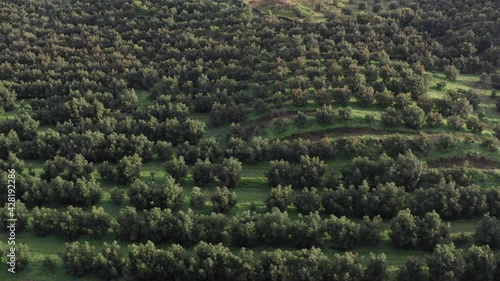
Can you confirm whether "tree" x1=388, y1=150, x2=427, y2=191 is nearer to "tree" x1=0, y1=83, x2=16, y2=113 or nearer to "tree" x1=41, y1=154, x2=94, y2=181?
"tree" x1=41, y1=154, x2=94, y2=181

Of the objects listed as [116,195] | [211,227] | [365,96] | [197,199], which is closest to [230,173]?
[197,199]

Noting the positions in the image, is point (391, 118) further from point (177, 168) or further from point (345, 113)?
point (177, 168)

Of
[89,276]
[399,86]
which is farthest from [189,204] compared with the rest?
[399,86]

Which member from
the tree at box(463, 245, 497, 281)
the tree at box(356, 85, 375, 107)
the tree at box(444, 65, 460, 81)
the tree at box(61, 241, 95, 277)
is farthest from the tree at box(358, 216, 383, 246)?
the tree at box(444, 65, 460, 81)

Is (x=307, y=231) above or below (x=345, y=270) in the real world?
above

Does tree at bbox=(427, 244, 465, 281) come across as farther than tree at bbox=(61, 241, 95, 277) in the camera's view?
No

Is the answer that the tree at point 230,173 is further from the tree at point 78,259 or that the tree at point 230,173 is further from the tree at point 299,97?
the tree at point 78,259
